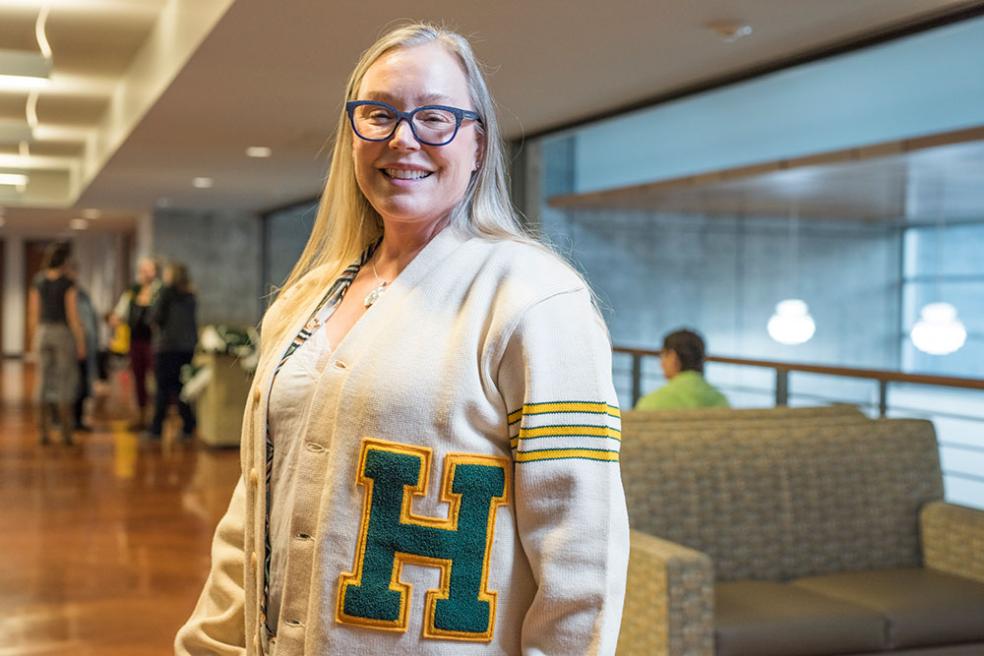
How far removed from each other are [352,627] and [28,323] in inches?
937

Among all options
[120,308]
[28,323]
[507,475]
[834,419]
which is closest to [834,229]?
[120,308]

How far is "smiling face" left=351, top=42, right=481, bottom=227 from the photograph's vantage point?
1277 mm

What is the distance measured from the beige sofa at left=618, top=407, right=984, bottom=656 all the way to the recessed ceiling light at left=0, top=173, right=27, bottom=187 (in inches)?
444

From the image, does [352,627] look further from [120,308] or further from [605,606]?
[120,308]

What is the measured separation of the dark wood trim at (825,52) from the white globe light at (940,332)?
376 centimetres

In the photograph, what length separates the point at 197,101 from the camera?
652 centimetres

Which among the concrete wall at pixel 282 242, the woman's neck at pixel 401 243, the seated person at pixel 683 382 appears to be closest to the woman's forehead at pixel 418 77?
the woman's neck at pixel 401 243

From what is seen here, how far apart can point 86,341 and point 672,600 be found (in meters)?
7.34

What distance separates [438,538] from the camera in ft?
3.93

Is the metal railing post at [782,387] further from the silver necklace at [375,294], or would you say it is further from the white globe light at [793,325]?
the silver necklace at [375,294]

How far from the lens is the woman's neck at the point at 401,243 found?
136cm

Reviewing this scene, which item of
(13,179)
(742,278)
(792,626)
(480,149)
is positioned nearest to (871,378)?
(792,626)

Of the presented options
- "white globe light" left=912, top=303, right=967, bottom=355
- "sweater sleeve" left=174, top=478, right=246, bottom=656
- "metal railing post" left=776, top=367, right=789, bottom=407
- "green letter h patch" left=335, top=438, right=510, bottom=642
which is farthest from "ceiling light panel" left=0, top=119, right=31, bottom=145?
"green letter h patch" left=335, top=438, right=510, bottom=642

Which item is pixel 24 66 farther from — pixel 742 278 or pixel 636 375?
pixel 742 278
